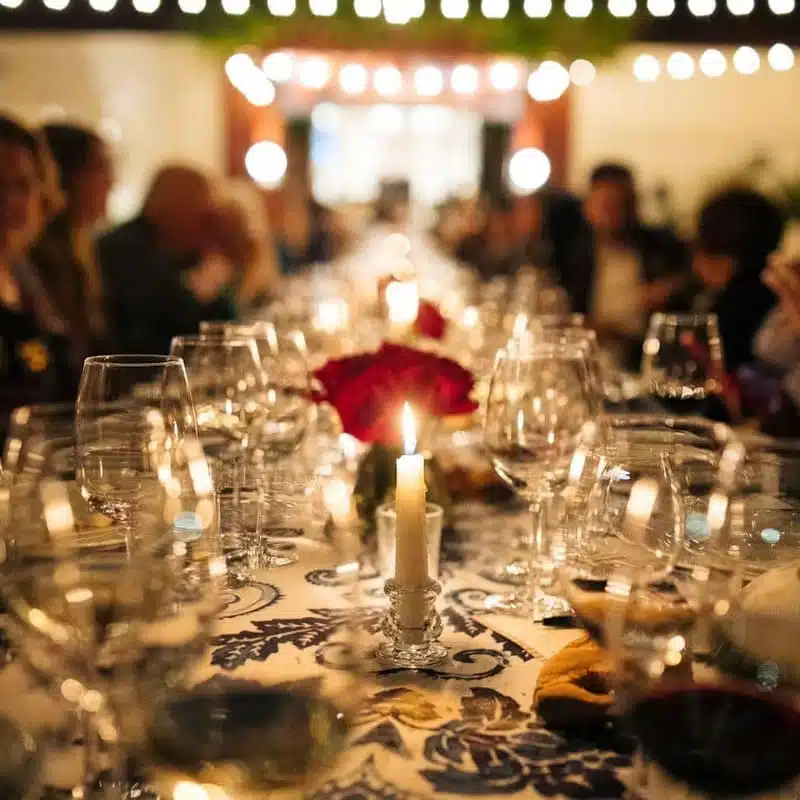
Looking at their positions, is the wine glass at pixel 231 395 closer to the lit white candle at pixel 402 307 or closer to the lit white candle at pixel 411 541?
the lit white candle at pixel 411 541

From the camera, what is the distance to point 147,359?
3.41 feet

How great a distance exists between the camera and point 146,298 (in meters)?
3.09

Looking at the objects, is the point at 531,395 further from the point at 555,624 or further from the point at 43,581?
the point at 43,581

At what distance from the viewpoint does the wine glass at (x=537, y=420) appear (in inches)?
38.7

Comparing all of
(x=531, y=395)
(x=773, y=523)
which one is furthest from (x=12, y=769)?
(x=773, y=523)

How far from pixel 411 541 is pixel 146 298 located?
7.96 feet

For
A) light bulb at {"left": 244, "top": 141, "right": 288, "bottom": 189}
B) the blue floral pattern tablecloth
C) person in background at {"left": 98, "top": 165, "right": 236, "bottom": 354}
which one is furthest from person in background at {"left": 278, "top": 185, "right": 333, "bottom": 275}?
the blue floral pattern tablecloth

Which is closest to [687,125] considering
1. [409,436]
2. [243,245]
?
[243,245]

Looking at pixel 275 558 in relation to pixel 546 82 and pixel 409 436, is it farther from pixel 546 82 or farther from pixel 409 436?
pixel 546 82

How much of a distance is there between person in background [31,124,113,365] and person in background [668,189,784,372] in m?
1.51

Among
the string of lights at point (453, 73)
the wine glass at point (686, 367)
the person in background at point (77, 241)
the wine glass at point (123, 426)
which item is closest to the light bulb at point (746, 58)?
the string of lights at point (453, 73)

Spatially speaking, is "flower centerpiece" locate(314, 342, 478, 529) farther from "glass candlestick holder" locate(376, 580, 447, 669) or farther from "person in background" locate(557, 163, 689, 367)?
"person in background" locate(557, 163, 689, 367)

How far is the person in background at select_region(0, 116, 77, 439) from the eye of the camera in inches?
82.0

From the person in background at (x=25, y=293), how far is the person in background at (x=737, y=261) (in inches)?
61.2
